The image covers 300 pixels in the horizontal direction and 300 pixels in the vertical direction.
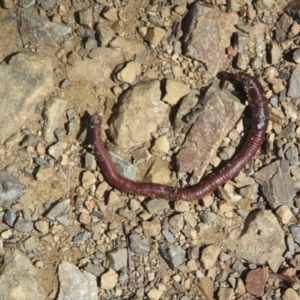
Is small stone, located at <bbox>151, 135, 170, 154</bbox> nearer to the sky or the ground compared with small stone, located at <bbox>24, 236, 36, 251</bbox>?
nearer to the sky

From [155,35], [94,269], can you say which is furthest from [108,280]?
[155,35]

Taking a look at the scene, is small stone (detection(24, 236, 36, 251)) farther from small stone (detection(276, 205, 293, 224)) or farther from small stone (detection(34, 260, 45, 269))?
small stone (detection(276, 205, 293, 224))

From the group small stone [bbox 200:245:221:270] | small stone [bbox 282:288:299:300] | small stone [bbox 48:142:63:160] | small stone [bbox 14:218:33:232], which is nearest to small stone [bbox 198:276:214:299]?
small stone [bbox 200:245:221:270]

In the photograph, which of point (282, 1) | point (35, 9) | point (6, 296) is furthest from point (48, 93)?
point (282, 1)

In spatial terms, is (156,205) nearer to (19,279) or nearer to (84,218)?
(84,218)

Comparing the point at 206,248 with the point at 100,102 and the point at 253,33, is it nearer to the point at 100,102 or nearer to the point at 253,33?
the point at 100,102

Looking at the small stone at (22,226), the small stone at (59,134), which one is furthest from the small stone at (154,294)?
the small stone at (59,134)

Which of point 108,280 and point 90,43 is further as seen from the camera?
point 90,43

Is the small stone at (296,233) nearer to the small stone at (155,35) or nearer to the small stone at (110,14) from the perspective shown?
the small stone at (155,35)
